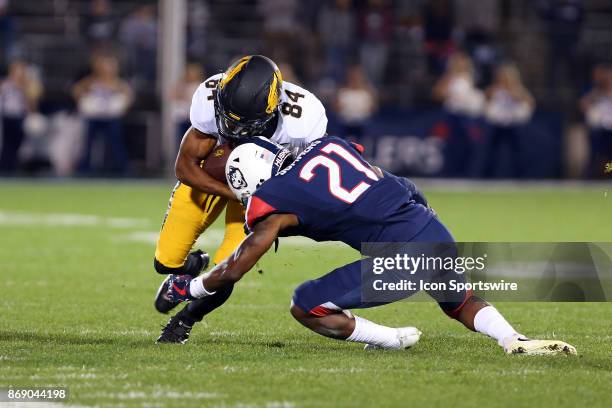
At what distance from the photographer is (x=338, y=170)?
5684 millimetres

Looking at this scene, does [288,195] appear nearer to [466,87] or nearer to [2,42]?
[466,87]

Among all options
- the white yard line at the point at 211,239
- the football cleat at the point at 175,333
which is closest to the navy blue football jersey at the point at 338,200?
the football cleat at the point at 175,333

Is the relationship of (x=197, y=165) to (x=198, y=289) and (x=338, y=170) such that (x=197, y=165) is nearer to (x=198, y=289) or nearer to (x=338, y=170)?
(x=198, y=289)

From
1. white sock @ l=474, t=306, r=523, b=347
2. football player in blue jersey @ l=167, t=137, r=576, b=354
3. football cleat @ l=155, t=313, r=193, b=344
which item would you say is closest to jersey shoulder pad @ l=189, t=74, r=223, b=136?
football player in blue jersey @ l=167, t=137, r=576, b=354

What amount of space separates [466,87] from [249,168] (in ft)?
45.0

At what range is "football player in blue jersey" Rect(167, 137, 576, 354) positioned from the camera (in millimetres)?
5586

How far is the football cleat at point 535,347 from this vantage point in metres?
5.70

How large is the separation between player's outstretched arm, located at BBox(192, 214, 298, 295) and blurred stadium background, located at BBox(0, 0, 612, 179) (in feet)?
40.4

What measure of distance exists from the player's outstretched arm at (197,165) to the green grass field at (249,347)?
750mm

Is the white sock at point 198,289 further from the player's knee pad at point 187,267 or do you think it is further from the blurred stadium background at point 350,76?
the blurred stadium background at point 350,76

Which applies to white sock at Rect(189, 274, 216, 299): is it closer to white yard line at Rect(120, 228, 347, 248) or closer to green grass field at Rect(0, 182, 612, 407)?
green grass field at Rect(0, 182, 612, 407)

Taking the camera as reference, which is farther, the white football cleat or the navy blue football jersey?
the white football cleat

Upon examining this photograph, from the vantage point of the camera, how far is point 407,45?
2044 centimetres

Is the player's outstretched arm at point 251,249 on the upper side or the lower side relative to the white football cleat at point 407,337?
upper
